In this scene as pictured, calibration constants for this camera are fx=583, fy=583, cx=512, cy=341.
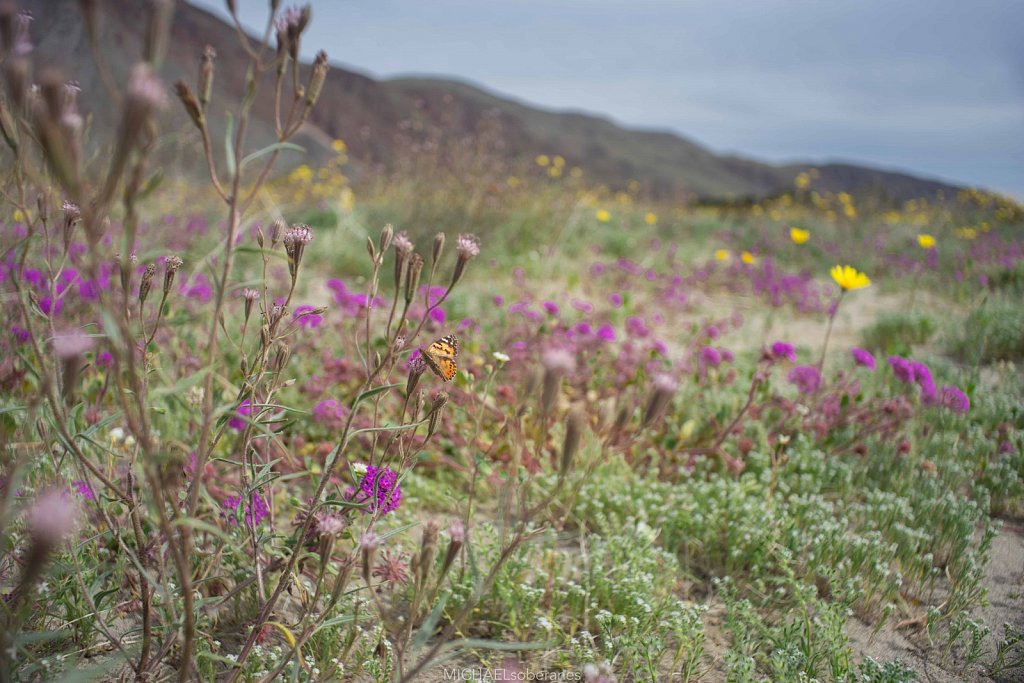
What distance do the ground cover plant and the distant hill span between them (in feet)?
8.64

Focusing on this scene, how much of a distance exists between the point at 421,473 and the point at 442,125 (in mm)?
5712

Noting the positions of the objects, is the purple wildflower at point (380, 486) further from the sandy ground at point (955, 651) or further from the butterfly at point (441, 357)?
the sandy ground at point (955, 651)

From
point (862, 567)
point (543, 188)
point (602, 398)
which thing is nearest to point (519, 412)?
point (862, 567)

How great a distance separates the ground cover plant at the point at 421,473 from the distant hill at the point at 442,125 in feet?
8.64

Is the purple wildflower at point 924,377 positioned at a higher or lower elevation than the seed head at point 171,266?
lower

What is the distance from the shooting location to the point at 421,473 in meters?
2.59

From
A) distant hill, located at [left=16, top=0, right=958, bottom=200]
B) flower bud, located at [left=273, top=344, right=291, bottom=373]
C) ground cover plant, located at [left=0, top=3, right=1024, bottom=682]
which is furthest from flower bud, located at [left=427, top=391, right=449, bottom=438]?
distant hill, located at [left=16, top=0, right=958, bottom=200]

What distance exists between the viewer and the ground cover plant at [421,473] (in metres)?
0.94

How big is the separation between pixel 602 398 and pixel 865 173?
213 feet

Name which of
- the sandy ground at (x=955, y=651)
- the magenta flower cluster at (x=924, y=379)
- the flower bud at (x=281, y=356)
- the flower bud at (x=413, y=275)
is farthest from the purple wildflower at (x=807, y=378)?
the flower bud at (x=281, y=356)

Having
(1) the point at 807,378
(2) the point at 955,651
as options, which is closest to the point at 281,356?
(2) the point at 955,651

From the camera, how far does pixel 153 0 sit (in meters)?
0.68

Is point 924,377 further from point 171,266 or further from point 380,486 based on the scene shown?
point 171,266

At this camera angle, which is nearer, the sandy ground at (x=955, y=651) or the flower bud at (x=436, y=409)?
the flower bud at (x=436, y=409)
